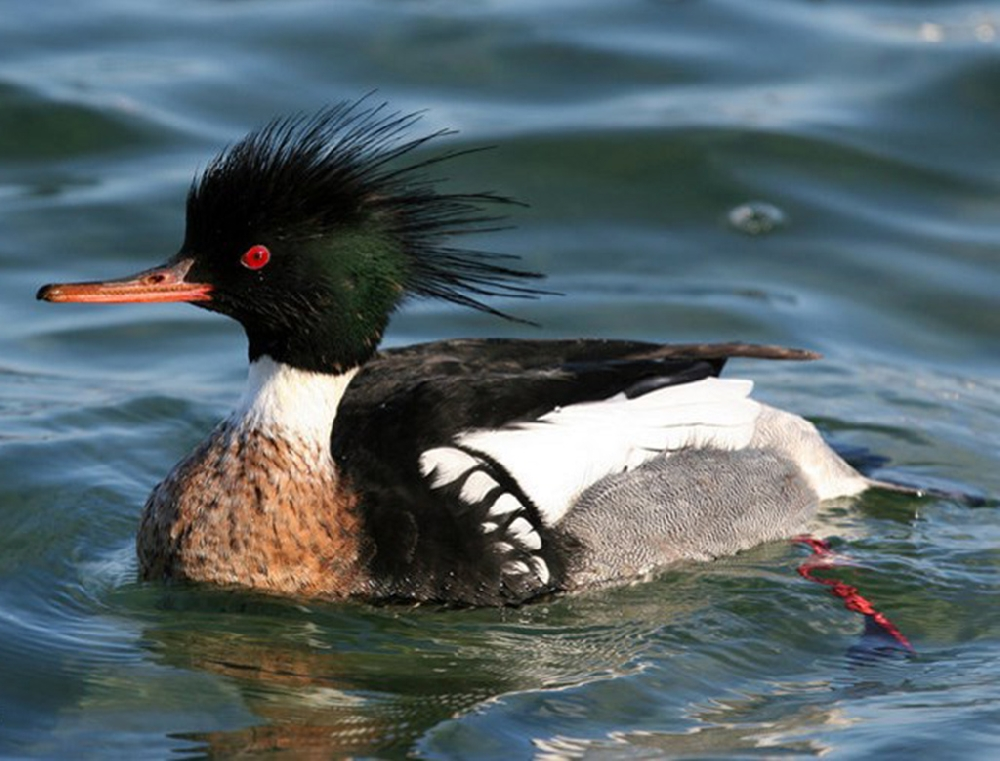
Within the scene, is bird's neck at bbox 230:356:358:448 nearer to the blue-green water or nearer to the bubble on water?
the blue-green water

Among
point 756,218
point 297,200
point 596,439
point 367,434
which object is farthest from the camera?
point 756,218

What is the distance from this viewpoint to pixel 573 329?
9.98 metres

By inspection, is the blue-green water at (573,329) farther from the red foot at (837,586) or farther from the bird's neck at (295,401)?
the bird's neck at (295,401)

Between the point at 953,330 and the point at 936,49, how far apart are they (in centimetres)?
375

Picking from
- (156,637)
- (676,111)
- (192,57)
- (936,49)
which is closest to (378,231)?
(156,637)

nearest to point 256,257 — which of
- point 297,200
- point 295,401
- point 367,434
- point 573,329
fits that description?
point 297,200

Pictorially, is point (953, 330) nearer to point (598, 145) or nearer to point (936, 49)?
point (598, 145)

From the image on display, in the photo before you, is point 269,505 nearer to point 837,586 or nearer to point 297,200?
point 297,200

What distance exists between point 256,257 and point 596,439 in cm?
141

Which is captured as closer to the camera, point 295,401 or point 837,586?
point 295,401

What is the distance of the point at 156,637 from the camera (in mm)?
6617

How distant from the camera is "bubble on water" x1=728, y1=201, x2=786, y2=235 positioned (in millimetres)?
11192

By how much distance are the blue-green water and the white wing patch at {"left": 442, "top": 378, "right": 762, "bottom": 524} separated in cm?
43

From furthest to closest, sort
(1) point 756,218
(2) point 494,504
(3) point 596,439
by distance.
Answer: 1. (1) point 756,218
2. (3) point 596,439
3. (2) point 494,504
